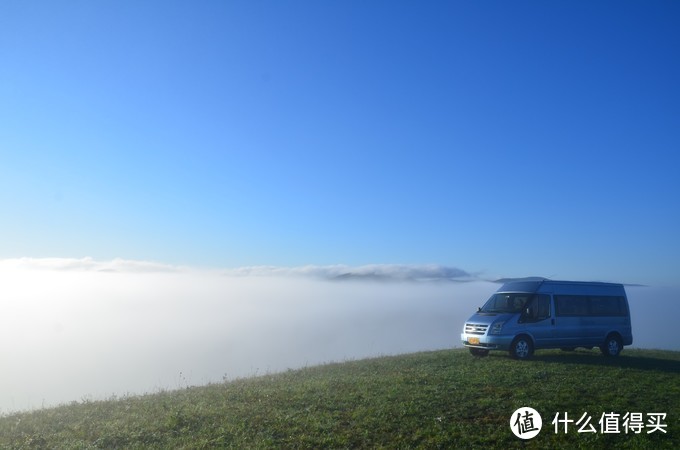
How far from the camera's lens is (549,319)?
1944cm

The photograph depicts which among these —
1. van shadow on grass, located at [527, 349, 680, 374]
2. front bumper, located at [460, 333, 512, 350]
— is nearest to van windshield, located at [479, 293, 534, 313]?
front bumper, located at [460, 333, 512, 350]

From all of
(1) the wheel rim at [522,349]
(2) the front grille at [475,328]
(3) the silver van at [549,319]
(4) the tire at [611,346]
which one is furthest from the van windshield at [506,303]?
(4) the tire at [611,346]

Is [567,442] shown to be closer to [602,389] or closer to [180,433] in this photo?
[602,389]

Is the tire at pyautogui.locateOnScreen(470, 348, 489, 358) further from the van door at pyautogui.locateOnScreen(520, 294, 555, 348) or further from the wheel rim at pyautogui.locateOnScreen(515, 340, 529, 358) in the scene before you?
the van door at pyautogui.locateOnScreen(520, 294, 555, 348)

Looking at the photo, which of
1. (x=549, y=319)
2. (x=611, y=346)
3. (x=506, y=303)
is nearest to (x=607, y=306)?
(x=611, y=346)

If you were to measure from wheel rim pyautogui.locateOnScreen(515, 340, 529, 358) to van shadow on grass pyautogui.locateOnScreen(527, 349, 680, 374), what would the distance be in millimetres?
351

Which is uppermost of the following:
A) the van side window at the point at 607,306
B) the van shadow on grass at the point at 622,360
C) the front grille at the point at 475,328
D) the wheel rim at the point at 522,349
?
the van side window at the point at 607,306

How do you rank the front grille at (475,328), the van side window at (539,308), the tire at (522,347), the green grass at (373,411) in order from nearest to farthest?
the green grass at (373,411), the tire at (522,347), the front grille at (475,328), the van side window at (539,308)

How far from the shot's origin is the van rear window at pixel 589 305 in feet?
65.3

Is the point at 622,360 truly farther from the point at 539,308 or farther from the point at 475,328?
the point at 475,328

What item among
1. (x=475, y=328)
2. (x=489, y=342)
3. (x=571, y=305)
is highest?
(x=571, y=305)

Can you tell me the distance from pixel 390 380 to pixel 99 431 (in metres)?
7.33

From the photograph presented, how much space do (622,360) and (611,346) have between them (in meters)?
1.75

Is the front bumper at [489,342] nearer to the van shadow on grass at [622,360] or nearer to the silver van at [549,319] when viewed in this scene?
the silver van at [549,319]
